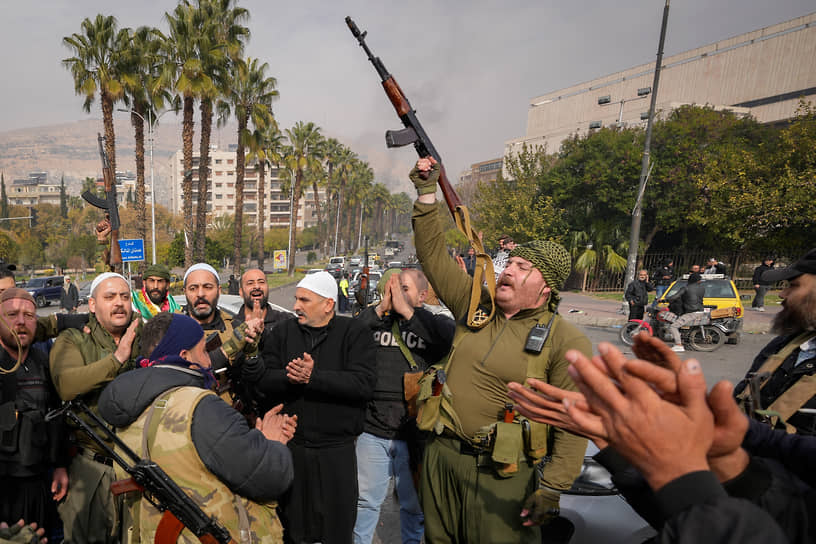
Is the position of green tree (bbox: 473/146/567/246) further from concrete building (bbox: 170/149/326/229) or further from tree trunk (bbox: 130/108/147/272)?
concrete building (bbox: 170/149/326/229)

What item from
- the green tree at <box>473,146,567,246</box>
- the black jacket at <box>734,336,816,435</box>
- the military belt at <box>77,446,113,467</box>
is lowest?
the military belt at <box>77,446,113,467</box>

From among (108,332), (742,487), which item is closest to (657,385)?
(742,487)

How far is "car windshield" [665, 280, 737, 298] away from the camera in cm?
1028

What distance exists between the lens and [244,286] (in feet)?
14.0

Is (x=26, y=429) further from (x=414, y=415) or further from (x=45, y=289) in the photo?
(x=45, y=289)

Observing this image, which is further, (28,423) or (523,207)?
(523,207)

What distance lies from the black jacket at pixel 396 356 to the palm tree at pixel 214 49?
1763 centimetres

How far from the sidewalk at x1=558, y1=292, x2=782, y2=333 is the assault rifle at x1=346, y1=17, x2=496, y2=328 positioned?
37.0ft

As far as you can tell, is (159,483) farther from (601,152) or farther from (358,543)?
(601,152)

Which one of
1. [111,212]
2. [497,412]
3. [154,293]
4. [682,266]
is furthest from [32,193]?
[497,412]

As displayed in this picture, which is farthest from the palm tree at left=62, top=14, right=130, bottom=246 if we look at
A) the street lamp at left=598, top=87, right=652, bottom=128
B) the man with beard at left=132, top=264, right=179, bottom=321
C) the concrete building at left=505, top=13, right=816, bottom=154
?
the street lamp at left=598, top=87, right=652, bottom=128

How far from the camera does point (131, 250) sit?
13.6m

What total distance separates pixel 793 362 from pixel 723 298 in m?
9.68

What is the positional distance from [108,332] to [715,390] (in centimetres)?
348
